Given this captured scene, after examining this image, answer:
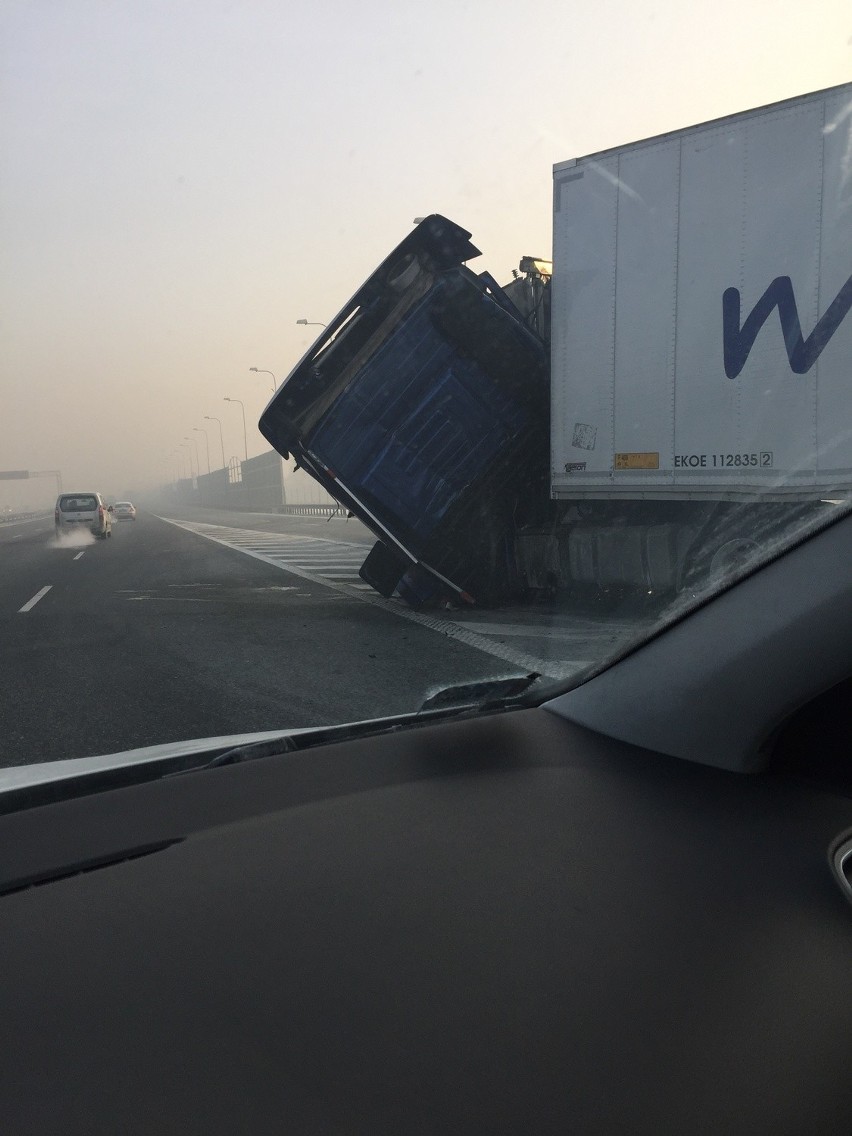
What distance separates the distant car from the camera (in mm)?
31656

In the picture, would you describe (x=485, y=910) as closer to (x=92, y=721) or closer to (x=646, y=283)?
(x=92, y=721)

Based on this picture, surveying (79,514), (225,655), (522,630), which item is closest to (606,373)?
(522,630)

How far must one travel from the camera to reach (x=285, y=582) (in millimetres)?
13594

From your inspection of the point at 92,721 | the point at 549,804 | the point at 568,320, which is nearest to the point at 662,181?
the point at 568,320

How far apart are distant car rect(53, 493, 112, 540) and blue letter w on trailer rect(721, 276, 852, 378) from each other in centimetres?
2718

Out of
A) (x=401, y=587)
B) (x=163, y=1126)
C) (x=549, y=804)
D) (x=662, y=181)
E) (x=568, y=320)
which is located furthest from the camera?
(x=401, y=587)

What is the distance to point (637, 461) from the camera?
30.1 ft

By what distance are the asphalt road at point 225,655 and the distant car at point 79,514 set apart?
18.5m

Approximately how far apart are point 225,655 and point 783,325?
5.42 m

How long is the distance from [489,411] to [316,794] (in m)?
8.39

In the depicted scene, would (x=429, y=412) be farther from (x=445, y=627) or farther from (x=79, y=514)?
(x=79, y=514)

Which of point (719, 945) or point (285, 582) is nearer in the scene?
point (719, 945)

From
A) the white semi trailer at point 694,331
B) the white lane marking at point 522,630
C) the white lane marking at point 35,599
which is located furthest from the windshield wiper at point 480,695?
the white lane marking at point 35,599

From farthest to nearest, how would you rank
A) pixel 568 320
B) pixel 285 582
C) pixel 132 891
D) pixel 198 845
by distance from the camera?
pixel 285 582, pixel 568 320, pixel 198 845, pixel 132 891
